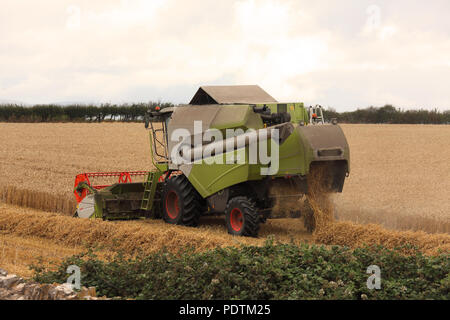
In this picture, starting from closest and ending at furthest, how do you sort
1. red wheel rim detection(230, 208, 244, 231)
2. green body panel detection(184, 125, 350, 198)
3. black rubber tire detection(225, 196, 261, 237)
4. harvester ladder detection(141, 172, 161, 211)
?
green body panel detection(184, 125, 350, 198)
black rubber tire detection(225, 196, 261, 237)
red wheel rim detection(230, 208, 244, 231)
harvester ladder detection(141, 172, 161, 211)

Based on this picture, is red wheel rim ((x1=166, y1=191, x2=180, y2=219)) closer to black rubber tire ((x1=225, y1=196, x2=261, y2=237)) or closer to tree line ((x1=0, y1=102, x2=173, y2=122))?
black rubber tire ((x1=225, y1=196, x2=261, y2=237))

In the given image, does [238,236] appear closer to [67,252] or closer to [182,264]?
[67,252]

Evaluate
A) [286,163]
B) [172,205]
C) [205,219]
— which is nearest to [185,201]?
[172,205]

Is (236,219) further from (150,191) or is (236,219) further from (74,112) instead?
(74,112)

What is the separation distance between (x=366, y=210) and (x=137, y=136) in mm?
19959

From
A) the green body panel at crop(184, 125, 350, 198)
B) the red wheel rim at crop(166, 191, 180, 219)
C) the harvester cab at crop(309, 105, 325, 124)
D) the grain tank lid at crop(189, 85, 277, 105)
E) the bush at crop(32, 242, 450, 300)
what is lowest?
the bush at crop(32, 242, 450, 300)

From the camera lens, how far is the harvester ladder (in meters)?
14.2

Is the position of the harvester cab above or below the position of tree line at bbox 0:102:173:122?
below

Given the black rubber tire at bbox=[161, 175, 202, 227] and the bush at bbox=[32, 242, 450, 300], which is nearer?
the bush at bbox=[32, 242, 450, 300]

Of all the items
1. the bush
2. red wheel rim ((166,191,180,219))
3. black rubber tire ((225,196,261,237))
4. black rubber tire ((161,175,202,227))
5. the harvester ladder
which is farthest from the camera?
the harvester ladder

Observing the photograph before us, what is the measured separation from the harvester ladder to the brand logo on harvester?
2.18 ft

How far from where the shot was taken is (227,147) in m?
12.1

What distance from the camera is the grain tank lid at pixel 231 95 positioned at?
13.1 metres

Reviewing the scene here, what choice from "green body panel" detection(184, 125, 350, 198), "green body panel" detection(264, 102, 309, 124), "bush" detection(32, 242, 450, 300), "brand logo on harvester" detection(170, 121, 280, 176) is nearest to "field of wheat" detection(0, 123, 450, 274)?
"green body panel" detection(184, 125, 350, 198)
